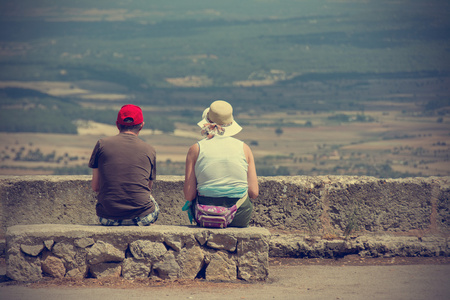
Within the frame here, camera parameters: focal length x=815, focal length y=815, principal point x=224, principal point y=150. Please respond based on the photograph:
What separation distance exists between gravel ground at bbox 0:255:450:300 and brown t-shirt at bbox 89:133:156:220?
1.75 ft

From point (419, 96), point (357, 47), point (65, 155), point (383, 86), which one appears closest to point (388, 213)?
point (65, 155)

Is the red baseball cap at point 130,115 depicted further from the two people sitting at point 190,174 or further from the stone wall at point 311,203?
the stone wall at point 311,203

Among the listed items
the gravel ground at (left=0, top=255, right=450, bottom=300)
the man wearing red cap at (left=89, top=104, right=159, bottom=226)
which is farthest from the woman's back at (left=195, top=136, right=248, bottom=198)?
the gravel ground at (left=0, top=255, right=450, bottom=300)

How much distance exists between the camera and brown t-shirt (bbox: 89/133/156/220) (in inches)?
240

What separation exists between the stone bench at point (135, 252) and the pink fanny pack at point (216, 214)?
0.07 meters

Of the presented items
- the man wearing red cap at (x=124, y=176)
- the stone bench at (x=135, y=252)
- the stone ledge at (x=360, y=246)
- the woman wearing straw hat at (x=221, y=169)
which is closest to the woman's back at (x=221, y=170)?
the woman wearing straw hat at (x=221, y=169)

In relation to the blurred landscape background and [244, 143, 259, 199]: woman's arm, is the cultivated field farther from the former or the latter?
[244, 143, 259, 199]: woman's arm

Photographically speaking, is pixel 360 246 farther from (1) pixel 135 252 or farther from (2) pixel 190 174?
(1) pixel 135 252

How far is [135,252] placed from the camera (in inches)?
236

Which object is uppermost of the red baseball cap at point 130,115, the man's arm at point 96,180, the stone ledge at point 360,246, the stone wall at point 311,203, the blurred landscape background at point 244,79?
the blurred landscape background at point 244,79

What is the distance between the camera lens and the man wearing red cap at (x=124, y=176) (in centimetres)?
609

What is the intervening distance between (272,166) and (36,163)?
1277cm

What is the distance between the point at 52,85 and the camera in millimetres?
89188

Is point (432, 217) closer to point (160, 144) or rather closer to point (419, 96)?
point (160, 144)
